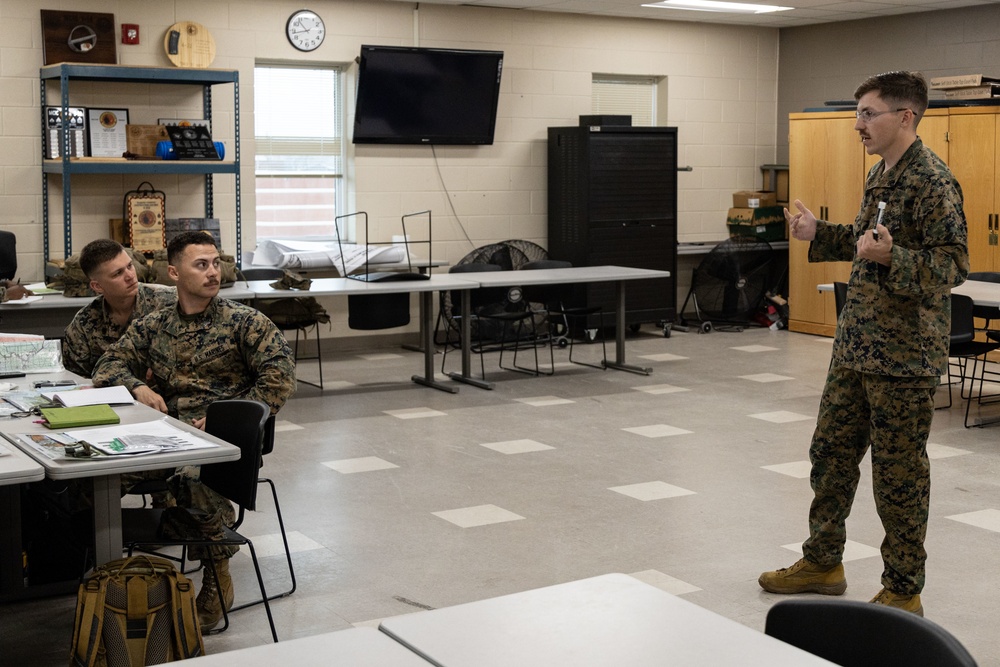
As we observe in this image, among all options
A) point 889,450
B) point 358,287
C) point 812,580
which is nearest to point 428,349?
point 358,287

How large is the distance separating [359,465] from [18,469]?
2.85 meters

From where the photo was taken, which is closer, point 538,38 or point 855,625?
point 855,625

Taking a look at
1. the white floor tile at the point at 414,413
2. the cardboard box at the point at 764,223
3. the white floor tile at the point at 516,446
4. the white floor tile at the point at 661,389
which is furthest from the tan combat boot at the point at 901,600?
the cardboard box at the point at 764,223

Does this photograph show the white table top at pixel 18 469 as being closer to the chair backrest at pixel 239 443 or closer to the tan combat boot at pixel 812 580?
the chair backrest at pixel 239 443

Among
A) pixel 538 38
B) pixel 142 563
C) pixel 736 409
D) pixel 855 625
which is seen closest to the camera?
pixel 855 625

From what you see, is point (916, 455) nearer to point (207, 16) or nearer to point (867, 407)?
point (867, 407)

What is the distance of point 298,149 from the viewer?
9055 mm

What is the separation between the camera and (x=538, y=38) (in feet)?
32.3

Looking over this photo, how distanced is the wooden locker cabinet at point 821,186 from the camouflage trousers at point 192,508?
272 inches

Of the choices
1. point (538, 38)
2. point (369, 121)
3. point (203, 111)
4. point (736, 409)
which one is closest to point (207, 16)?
point (203, 111)

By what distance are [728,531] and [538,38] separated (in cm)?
624

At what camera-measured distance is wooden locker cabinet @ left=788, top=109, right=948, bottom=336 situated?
377 inches

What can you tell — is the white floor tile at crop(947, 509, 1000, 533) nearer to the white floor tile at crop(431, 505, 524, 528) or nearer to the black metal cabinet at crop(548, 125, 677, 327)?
the white floor tile at crop(431, 505, 524, 528)

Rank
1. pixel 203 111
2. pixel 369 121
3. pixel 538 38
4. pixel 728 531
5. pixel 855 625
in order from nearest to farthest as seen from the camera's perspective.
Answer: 1. pixel 855 625
2. pixel 728 531
3. pixel 203 111
4. pixel 369 121
5. pixel 538 38
